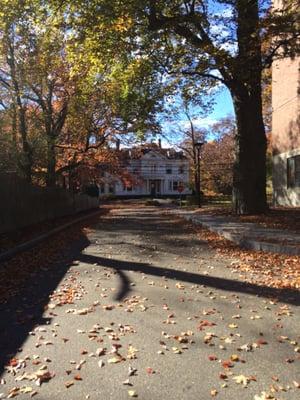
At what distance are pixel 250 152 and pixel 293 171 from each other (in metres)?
7.49

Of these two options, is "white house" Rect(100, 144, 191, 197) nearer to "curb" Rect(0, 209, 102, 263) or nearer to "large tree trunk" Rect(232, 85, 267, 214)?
"large tree trunk" Rect(232, 85, 267, 214)

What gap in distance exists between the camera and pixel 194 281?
8.52 meters

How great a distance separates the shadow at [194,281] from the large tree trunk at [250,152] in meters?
10.6

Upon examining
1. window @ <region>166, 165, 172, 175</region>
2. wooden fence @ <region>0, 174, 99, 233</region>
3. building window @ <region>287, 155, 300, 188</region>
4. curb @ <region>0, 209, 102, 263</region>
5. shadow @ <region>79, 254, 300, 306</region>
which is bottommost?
shadow @ <region>79, 254, 300, 306</region>

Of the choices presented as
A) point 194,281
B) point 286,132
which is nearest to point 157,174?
point 286,132

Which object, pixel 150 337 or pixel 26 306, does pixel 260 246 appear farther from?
pixel 150 337

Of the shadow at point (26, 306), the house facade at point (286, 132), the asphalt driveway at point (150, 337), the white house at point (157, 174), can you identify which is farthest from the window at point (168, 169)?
the asphalt driveway at point (150, 337)

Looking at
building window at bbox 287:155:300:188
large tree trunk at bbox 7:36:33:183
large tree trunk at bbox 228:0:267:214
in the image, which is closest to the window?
building window at bbox 287:155:300:188

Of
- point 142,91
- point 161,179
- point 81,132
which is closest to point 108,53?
point 142,91

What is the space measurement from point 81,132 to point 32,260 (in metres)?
23.0

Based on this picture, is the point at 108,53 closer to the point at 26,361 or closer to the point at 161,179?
the point at 26,361

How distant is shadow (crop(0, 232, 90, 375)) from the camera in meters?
5.39

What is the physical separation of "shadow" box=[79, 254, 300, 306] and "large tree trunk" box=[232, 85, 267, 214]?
1055 centimetres

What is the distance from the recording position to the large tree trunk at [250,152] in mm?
20219
